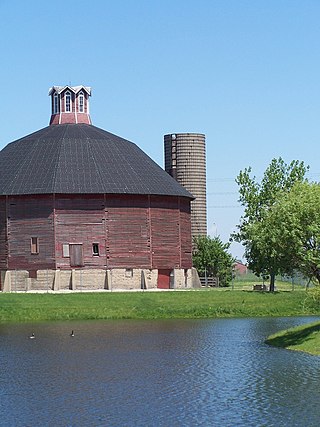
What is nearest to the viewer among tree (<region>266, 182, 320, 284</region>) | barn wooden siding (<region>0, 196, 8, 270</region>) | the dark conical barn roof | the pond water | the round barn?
the pond water

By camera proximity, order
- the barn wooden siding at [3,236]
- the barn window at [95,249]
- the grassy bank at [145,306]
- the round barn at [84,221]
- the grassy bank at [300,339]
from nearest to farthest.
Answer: the grassy bank at [300,339] → the grassy bank at [145,306] → the round barn at [84,221] → the barn window at [95,249] → the barn wooden siding at [3,236]

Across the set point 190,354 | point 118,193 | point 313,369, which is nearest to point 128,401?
point 313,369

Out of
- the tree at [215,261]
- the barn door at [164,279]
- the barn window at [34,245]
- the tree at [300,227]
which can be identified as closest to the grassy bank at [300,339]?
the tree at [300,227]

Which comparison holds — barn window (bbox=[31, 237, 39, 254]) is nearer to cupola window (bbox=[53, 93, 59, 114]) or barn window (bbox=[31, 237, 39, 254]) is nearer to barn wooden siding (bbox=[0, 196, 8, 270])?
barn wooden siding (bbox=[0, 196, 8, 270])

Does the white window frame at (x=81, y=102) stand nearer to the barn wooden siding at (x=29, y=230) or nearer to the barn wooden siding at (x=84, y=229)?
the barn wooden siding at (x=84, y=229)

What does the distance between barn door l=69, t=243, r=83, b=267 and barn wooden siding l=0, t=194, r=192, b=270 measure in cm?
24

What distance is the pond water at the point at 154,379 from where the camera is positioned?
29781 mm

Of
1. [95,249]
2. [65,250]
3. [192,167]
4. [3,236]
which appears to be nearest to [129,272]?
[95,249]

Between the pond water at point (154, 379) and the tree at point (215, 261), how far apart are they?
3789cm

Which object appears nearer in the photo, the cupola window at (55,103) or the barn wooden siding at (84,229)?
the barn wooden siding at (84,229)

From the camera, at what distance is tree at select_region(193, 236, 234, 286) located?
92.1m

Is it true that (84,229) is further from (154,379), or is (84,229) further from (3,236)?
(154,379)

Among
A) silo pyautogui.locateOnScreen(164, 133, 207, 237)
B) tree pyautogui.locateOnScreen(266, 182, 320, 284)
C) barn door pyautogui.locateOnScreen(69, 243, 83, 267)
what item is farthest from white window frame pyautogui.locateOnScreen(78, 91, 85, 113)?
tree pyautogui.locateOnScreen(266, 182, 320, 284)

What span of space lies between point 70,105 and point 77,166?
36.2ft
